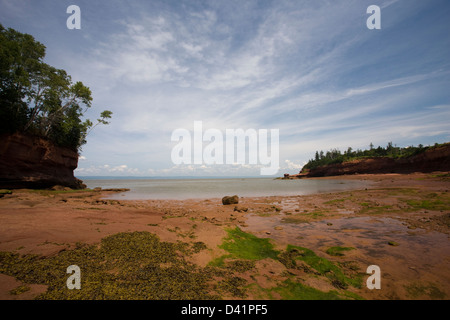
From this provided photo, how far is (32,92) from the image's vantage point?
23.8 meters

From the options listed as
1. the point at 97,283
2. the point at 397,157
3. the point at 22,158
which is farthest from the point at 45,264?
the point at 397,157

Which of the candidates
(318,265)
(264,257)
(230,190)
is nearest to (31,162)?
(230,190)

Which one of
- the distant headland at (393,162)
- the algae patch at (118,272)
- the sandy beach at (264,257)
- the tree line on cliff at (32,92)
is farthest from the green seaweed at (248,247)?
the distant headland at (393,162)

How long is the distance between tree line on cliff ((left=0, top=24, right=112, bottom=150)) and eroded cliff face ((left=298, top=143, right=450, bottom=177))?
87.5 meters

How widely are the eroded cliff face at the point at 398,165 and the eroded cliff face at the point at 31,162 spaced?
8984cm

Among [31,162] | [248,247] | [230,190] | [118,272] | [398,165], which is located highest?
[398,165]

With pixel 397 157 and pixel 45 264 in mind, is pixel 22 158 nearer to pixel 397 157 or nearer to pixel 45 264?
pixel 45 264

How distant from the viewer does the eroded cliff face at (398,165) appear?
50.1 metres

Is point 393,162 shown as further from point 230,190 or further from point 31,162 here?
point 31,162

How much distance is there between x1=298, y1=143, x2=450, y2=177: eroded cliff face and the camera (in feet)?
164

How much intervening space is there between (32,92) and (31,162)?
9559mm

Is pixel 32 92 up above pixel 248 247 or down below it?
above

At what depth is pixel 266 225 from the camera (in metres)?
10.6

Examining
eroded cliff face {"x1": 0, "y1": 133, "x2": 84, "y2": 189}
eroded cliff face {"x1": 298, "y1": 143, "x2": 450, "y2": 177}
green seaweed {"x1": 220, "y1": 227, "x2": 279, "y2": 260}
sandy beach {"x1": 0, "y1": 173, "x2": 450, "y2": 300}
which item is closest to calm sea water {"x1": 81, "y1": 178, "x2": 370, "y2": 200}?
eroded cliff face {"x1": 0, "y1": 133, "x2": 84, "y2": 189}
